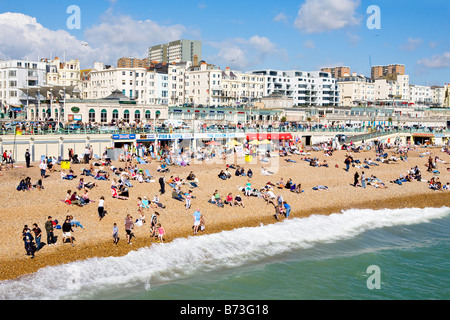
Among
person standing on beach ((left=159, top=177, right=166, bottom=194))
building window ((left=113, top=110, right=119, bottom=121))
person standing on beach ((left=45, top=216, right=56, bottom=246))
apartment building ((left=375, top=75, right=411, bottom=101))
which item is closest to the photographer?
person standing on beach ((left=45, top=216, right=56, bottom=246))

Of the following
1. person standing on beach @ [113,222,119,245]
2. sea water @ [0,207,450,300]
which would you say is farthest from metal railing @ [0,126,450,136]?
sea water @ [0,207,450,300]

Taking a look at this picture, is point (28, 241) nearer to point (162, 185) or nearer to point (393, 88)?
point (162, 185)

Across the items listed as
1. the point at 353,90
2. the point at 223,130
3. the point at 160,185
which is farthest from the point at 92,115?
the point at 353,90

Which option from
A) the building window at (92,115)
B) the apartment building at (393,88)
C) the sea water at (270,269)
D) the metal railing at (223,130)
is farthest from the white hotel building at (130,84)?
the apartment building at (393,88)

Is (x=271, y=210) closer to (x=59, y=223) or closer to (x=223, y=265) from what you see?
(x=223, y=265)

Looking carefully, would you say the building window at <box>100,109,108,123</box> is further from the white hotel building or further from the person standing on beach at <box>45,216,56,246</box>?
the white hotel building
